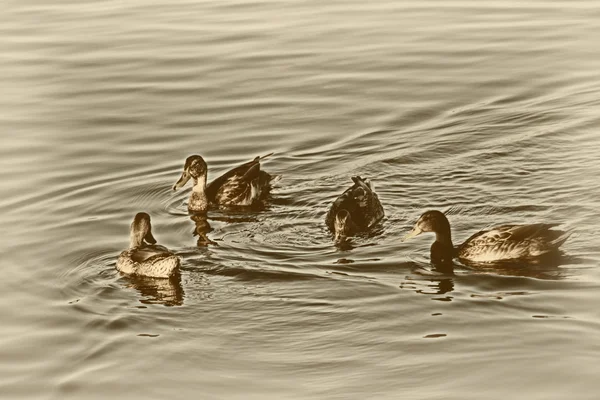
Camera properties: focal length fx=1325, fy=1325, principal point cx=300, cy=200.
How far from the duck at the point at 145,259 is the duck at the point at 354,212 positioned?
6.83ft

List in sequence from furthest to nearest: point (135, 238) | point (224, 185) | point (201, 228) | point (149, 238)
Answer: point (224, 185) → point (201, 228) → point (149, 238) → point (135, 238)

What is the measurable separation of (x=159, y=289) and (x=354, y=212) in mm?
2678

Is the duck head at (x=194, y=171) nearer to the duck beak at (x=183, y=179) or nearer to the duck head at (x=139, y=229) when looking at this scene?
the duck beak at (x=183, y=179)

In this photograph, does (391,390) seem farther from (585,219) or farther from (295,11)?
(295,11)

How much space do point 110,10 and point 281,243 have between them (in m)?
15.2

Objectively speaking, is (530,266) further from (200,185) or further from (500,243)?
(200,185)

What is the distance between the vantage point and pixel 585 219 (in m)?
15.7

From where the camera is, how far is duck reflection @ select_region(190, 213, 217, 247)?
53.9 ft

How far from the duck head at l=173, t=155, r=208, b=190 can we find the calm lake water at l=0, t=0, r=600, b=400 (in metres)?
0.39

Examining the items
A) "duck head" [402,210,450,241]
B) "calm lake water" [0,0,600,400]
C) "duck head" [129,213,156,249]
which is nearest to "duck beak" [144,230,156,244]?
"duck head" [129,213,156,249]

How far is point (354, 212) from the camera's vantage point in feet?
52.8

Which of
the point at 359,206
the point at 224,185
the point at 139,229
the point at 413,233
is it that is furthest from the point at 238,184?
the point at 413,233

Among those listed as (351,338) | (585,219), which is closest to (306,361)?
(351,338)

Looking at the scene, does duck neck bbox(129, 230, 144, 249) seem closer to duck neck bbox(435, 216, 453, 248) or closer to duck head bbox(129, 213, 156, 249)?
duck head bbox(129, 213, 156, 249)
